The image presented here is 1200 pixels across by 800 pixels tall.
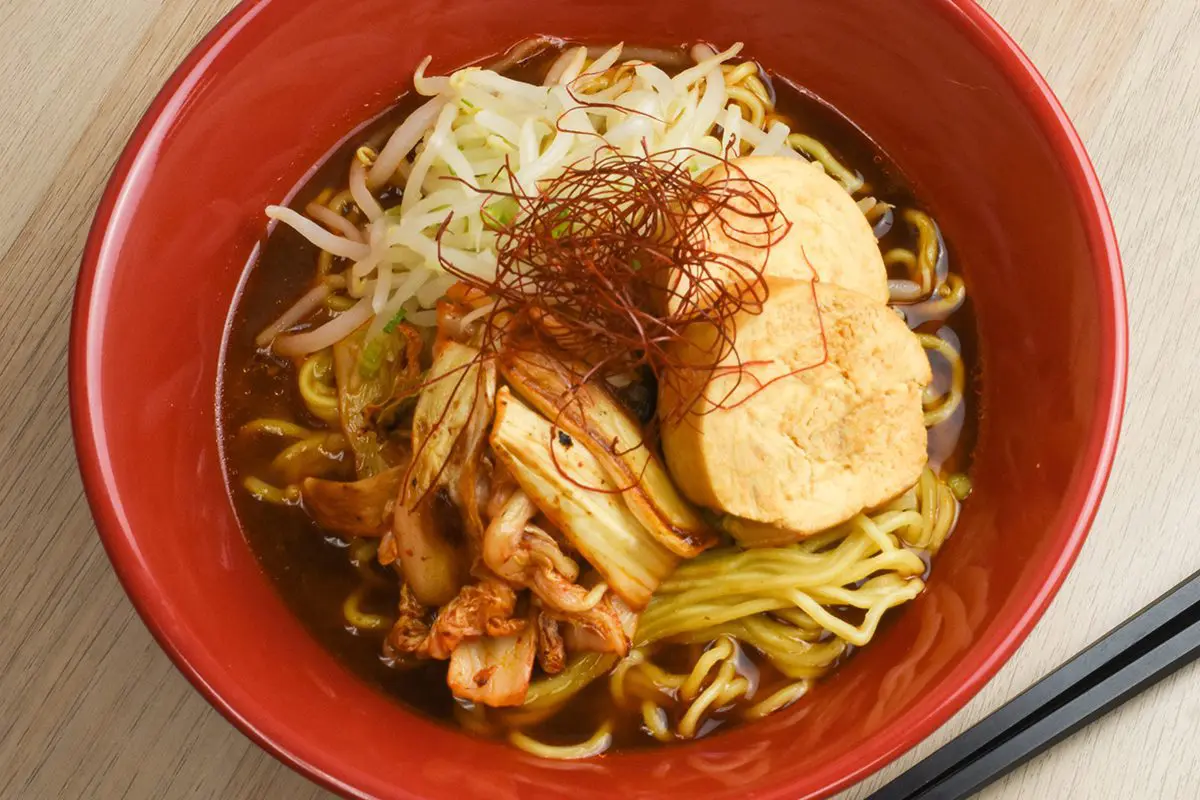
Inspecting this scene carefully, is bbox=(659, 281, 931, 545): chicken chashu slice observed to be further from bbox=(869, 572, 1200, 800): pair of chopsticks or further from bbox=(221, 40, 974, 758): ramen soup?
bbox=(869, 572, 1200, 800): pair of chopsticks

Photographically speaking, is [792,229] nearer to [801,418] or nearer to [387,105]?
[801,418]

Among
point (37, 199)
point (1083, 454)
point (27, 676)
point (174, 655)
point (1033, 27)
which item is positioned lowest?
point (27, 676)

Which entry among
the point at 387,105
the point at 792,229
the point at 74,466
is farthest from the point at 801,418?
the point at 74,466

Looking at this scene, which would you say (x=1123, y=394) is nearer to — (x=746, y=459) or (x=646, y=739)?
(x=746, y=459)

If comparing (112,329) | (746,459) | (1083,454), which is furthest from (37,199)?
(1083,454)

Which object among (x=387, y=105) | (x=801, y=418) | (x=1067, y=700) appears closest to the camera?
(x=801, y=418)

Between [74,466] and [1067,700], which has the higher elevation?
[1067,700]
